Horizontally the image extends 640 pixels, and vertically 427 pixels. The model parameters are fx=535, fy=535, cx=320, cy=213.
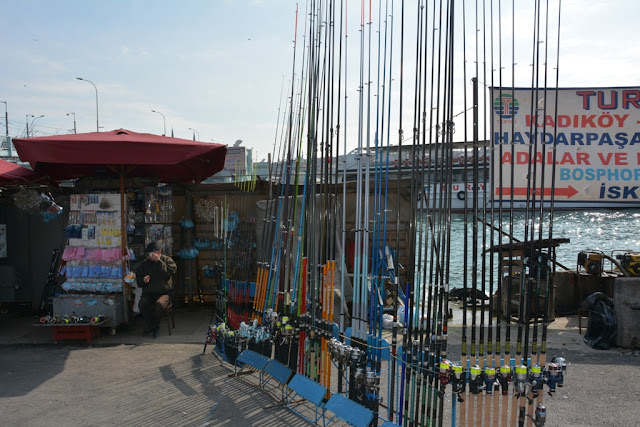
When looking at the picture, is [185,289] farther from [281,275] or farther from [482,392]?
[482,392]

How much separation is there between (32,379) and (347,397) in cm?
351

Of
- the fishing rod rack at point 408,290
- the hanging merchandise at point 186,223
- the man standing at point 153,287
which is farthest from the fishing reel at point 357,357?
the hanging merchandise at point 186,223

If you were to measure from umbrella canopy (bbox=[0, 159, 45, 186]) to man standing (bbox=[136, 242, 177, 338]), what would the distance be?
218 cm

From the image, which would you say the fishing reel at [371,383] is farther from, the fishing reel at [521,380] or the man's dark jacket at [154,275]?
the man's dark jacket at [154,275]

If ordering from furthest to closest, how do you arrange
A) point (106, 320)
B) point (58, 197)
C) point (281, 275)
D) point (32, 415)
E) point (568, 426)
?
point (58, 197) < point (106, 320) < point (281, 275) < point (32, 415) < point (568, 426)

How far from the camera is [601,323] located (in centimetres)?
694

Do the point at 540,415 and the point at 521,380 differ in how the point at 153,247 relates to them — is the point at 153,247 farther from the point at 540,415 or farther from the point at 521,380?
the point at 540,415

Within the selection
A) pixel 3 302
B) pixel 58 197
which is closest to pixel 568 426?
pixel 58 197

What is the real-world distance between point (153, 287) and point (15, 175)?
2625mm

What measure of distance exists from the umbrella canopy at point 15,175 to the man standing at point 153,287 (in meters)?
2.18

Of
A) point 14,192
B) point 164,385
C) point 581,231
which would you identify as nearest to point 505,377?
point 164,385

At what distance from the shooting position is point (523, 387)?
3.36 m

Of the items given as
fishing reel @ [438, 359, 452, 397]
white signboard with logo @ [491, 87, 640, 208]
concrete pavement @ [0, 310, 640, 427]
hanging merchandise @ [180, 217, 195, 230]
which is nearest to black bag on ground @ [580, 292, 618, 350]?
concrete pavement @ [0, 310, 640, 427]

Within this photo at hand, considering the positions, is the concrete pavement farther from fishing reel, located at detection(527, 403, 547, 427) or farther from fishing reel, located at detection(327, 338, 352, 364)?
fishing reel, located at detection(527, 403, 547, 427)
